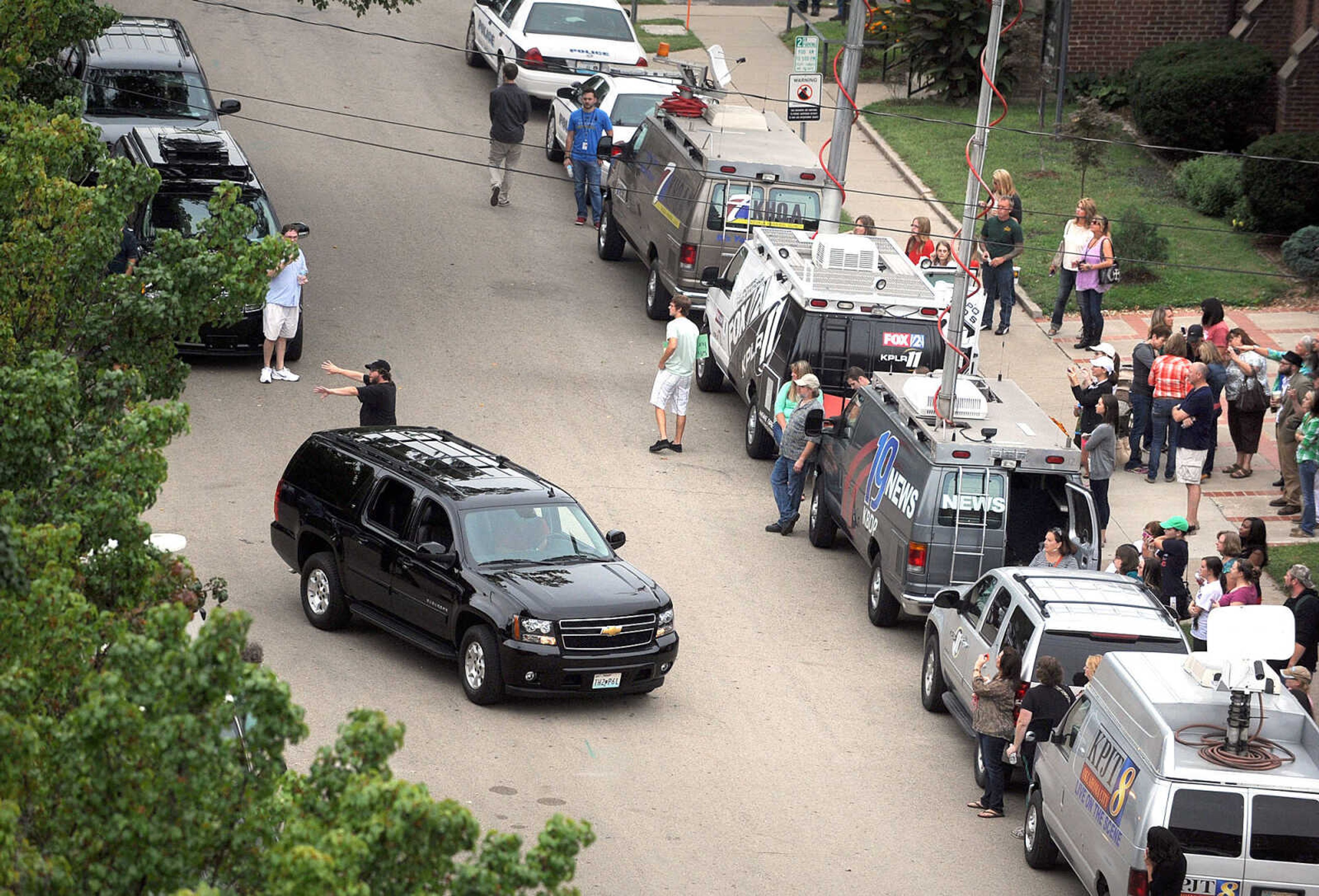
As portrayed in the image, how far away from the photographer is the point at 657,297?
23625 mm

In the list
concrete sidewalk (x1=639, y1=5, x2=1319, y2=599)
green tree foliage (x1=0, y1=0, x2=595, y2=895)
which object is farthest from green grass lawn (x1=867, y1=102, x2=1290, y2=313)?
green tree foliage (x1=0, y1=0, x2=595, y2=895)

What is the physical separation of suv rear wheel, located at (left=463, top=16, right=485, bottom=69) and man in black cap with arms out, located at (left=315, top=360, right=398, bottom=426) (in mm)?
17203

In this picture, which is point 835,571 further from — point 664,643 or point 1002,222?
point 1002,222

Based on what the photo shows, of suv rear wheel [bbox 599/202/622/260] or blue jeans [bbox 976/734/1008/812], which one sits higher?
suv rear wheel [bbox 599/202/622/260]

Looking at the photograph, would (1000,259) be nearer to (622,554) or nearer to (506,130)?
(506,130)

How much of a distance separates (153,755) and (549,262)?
20.1 m

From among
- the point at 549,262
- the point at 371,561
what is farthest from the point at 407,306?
the point at 371,561

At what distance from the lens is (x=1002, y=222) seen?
2289 centimetres

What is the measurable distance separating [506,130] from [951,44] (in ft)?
31.2

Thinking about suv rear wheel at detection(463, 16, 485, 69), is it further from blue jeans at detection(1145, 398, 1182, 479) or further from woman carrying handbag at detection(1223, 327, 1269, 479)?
woman carrying handbag at detection(1223, 327, 1269, 479)

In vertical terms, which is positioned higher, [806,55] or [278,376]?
[806,55]

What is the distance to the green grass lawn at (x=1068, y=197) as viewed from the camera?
Answer: 24453 mm

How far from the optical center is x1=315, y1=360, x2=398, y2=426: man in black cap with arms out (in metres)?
17.2

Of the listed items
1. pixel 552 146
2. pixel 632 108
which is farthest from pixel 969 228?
pixel 552 146
